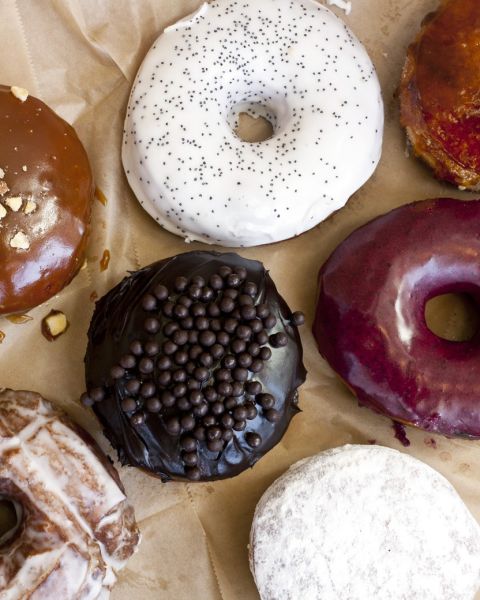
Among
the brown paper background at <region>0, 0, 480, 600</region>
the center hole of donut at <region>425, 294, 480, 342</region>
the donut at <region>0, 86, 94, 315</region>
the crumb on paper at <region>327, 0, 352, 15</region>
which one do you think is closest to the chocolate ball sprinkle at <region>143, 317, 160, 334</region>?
the donut at <region>0, 86, 94, 315</region>

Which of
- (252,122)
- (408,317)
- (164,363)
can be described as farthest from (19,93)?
(408,317)

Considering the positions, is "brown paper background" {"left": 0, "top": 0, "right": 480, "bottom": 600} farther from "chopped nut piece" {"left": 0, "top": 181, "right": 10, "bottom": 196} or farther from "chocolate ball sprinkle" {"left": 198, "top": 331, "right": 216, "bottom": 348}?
"chocolate ball sprinkle" {"left": 198, "top": 331, "right": 216, "bottom": 348}

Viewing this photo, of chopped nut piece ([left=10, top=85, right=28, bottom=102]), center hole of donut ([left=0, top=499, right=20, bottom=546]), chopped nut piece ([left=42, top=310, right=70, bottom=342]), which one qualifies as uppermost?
chopped nut piece ([left=10, top=85, right=28, bottom=102])

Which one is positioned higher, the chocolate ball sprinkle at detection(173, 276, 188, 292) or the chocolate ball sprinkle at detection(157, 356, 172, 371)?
the chocolate ball sprinkle at detection(173, 276, 188, 292)

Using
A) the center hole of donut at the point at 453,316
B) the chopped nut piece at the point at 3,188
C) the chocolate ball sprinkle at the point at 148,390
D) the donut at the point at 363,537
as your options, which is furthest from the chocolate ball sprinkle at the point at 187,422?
the center hole of donut at the point at 453,316

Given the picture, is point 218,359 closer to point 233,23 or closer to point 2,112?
point 2,112

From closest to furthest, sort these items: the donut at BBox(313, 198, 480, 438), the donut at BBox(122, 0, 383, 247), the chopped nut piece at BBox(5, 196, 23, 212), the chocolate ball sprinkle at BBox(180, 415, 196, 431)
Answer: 1. the chocolate ball sprinkle at BBox(180, 415, 196, 431)
2. the chopped nut piece at BBox(5, 196, 23, 212)
3. the donut at BBox(313, 198, 480, 438)
4. the donut at BBox(122, 0, 383, 247)
